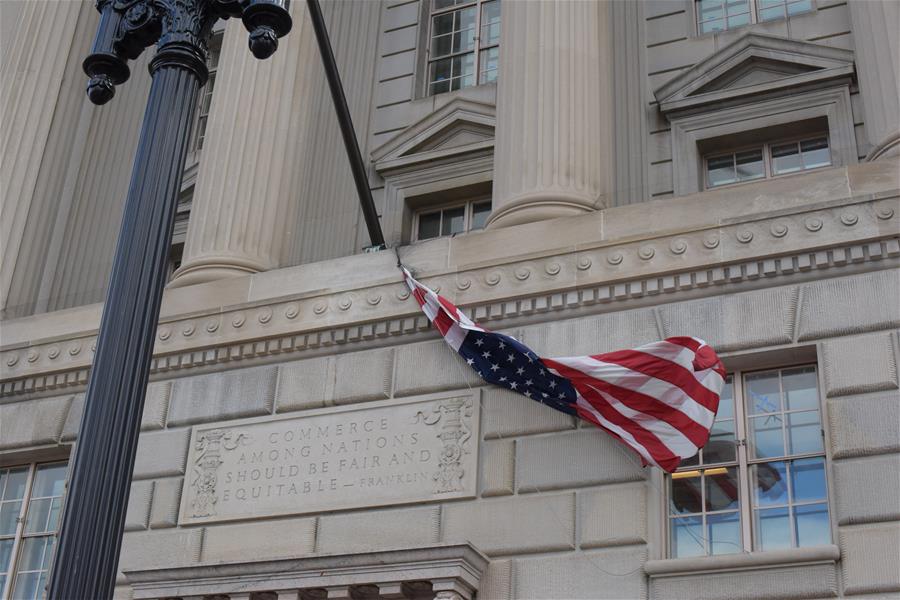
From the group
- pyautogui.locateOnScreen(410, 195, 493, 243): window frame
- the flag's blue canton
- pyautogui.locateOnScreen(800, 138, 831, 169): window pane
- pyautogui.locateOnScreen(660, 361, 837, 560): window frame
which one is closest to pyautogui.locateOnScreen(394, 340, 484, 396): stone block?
the flag's blue canton

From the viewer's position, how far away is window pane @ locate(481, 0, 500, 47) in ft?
78.5

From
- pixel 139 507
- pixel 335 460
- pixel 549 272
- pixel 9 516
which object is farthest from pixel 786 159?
pixel 9 516

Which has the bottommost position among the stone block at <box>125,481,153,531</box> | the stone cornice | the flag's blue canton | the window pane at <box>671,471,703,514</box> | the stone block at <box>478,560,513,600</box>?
the stone block at <box>478,560,513,600</box>

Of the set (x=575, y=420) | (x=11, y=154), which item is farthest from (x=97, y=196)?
(x=575, y=420)

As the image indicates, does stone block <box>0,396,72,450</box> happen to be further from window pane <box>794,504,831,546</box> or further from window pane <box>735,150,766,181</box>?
window pane <box>735,150,766,181</box>

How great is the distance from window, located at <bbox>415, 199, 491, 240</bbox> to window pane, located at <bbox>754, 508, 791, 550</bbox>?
9.40m

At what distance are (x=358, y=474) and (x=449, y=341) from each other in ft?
6.59

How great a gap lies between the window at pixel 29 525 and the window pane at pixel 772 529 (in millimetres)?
9681

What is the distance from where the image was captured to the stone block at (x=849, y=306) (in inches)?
557

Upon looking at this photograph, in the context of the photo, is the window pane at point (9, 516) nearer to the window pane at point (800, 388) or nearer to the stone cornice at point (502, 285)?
the stone cornice at point (502, 285)

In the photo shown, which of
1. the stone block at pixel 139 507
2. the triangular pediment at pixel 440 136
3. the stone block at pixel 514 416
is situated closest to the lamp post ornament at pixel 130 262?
the stone block at pixel 514 416

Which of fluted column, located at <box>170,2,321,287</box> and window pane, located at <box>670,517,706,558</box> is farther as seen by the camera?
fluted column, located at <box>170,2,321,287</box>

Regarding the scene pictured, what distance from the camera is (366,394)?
16.5 meters

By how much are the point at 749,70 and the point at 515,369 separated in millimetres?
8408
